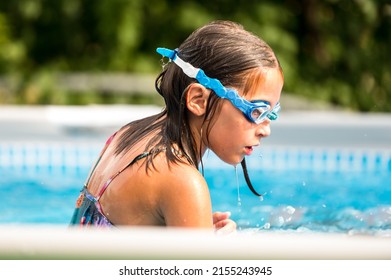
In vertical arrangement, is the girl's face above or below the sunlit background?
below

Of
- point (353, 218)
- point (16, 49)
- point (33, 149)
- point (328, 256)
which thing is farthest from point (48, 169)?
point (328, 256)

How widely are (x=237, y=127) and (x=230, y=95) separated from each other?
135 mm

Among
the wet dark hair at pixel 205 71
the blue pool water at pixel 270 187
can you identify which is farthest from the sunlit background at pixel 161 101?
the wet dark hair at pixel 205 71

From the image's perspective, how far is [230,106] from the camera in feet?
10.1

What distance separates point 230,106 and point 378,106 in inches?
252

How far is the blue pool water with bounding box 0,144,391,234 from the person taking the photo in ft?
16.8

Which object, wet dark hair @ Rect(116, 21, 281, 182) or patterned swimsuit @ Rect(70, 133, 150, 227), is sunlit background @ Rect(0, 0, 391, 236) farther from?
wet dark hair @ Rect(116, 21, 281, 182)

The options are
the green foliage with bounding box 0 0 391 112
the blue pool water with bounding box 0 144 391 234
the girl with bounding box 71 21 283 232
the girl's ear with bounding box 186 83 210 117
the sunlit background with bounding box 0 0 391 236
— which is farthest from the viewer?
the green foliage with bounding box 0 0 391 112

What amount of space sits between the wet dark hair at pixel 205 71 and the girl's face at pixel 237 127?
3 cm

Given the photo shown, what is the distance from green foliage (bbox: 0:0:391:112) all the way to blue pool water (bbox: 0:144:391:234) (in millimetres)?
2314

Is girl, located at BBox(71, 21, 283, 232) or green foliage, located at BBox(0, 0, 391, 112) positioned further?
green foliage, located at BBox(0, 0, 391, 112)

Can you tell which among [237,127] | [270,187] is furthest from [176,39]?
[237,127]

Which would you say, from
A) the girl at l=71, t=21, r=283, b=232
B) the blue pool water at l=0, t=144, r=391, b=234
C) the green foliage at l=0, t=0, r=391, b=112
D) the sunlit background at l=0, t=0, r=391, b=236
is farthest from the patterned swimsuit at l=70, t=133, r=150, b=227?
the green foliage at l=0, t=0, r=391, b=112

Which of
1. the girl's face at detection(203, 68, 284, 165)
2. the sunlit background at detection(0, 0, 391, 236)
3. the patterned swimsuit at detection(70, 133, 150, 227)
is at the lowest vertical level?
the patterned swimsuit at detection(70, 133, 150, 227)
